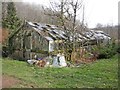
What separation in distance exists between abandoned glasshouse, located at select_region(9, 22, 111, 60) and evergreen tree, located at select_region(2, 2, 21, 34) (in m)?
6.54

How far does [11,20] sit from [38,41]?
10.7 meters

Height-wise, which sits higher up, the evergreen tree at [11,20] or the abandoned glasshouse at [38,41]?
the evergreen tree at [11,20]

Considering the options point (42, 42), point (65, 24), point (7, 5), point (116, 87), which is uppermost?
point (7, 5)

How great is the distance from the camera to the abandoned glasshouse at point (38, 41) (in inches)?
784

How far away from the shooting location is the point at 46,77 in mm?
11672

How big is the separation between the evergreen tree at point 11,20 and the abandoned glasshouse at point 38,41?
258 inches

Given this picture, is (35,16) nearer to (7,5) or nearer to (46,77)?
(7,5)

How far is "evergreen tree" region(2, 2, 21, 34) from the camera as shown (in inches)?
1137

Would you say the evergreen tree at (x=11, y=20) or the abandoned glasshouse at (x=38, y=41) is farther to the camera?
the evergreen tree at (x=11, y=20)

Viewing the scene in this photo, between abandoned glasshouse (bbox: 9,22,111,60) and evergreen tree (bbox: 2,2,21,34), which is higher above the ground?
evergreen tree (bbox: 2,2,21,34)

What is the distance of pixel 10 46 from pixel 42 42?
4.20 m

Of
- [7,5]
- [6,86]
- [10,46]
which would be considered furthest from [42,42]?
[7,5]

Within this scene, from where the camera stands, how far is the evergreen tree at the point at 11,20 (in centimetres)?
2889

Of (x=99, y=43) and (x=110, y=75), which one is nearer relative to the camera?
(x=110, y=75)
